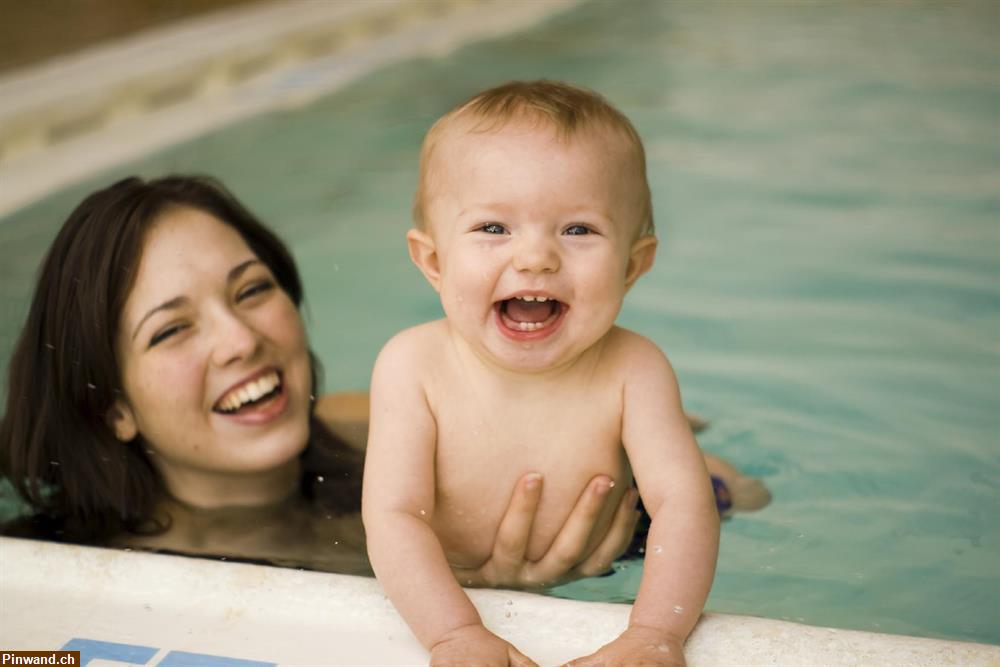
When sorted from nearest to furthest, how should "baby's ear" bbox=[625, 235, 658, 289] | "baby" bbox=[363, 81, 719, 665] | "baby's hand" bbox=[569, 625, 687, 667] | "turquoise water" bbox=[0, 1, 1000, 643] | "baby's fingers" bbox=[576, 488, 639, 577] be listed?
"baby's hand" bbox=[569, 625, 687, 667] < "baby" bbox=[363, 81, 719, 665] < "baby's ear" bbox=[625, 235, 658, 289] < "baby's fingers" bbox=[576, 488, 639, 577] < "turquoise water" bbox=[0, 1, 1000, 643]

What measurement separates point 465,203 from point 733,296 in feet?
6.99

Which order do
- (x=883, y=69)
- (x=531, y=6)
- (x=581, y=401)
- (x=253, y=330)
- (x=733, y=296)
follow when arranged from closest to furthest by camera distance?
(x=581, y=401) < (x=253, y=330) < (x=733, y=296) < (x=883, y=69) < (x=531, y=6)

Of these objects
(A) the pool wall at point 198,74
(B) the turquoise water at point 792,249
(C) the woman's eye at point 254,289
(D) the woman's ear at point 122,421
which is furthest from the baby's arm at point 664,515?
(A) the pool wall at point 198,74

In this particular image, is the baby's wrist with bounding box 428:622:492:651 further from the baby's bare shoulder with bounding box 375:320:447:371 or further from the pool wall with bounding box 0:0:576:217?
the pool wall with bounding box 0:0:576:217

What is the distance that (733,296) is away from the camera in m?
3.59

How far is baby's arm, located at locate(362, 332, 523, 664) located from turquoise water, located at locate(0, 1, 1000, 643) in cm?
36

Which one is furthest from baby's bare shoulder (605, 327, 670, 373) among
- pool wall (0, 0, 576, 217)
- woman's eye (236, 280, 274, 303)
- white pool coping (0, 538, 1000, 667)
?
pool wall (0, 0, 576, 217)

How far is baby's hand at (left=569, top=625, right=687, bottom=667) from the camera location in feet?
4.64

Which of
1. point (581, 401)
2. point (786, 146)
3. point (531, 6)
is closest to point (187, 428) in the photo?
point (581, 401)

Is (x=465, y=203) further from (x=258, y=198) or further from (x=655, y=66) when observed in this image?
(x=655, y=66)

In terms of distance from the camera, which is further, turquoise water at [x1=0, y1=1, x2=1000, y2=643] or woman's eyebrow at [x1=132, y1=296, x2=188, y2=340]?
turquoise water at [x1=0, y1=1, x2=1000, y2=643]

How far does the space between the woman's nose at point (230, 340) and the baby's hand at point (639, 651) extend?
917 mm

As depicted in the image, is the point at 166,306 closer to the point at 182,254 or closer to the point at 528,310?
the point at 182,254

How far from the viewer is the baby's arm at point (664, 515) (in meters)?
1.46
